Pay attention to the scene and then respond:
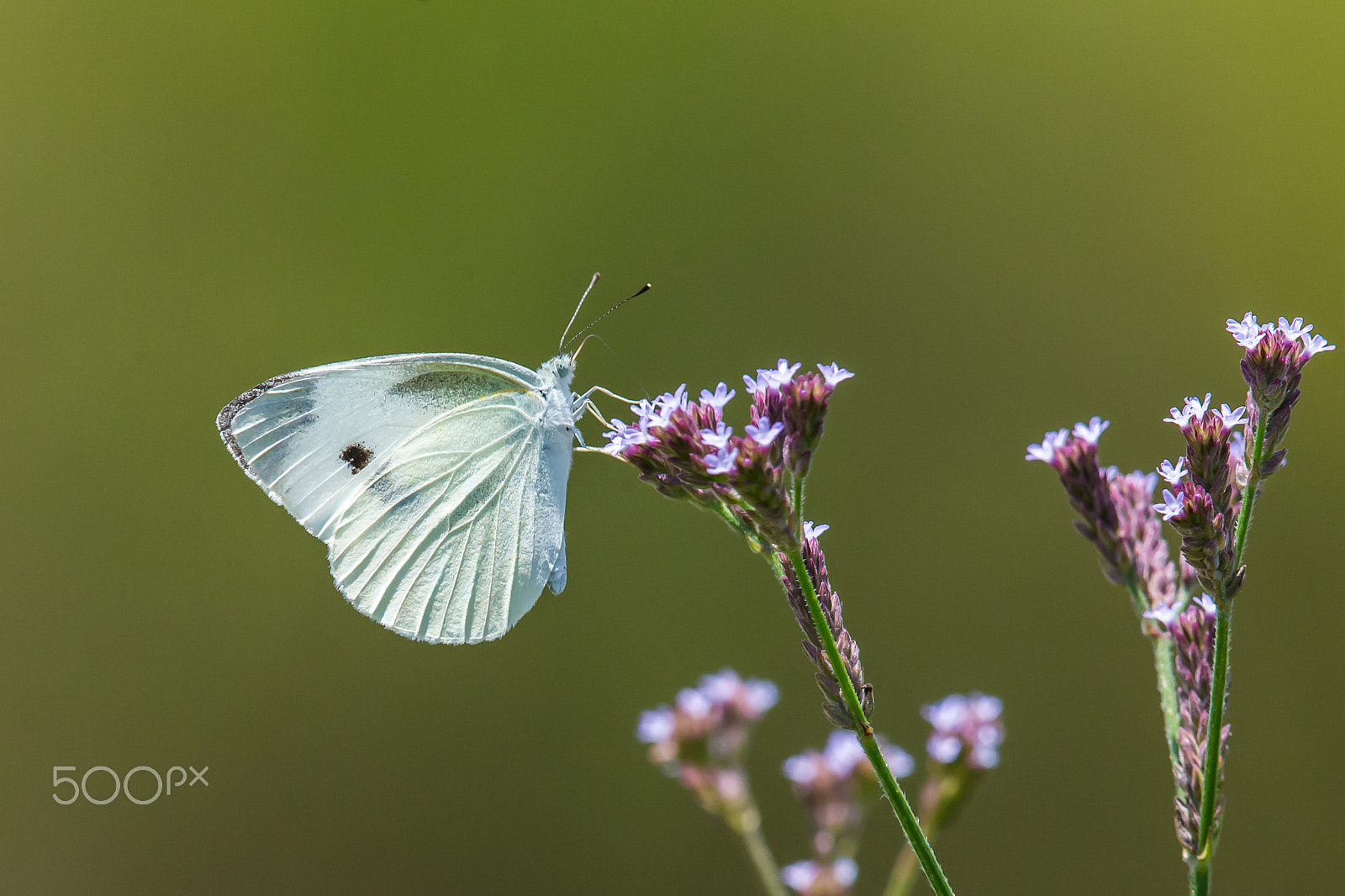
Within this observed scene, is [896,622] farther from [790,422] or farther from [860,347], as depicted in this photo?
[790,422]

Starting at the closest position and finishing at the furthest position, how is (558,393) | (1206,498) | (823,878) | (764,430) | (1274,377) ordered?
(1206,498) < (1274,377) < (764,430) < (823,878) < (558,393)

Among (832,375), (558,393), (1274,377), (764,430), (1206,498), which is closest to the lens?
(1206,498)

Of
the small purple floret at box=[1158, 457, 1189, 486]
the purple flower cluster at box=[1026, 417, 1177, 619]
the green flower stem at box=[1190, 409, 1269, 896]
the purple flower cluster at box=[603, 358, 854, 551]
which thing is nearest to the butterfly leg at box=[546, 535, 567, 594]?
the purple flower cluster at box=[603, 358, 854, 551]

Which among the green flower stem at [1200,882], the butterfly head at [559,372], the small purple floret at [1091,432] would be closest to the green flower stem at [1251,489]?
the small purple floret at [1091,432]

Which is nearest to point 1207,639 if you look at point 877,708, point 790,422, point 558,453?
point 790,422

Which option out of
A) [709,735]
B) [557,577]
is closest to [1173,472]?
[709,735]

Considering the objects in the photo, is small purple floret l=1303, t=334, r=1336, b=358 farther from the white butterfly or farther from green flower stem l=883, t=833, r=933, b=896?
the white butterfly

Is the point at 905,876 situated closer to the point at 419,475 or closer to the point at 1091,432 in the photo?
the point at 1091,432
